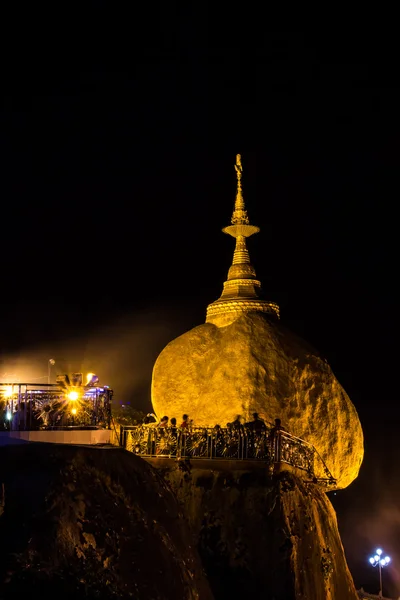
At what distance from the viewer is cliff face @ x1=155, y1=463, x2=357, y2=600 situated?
1727 centimetres

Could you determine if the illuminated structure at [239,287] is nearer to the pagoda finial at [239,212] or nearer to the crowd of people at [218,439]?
the pagoda finial at [239,212]

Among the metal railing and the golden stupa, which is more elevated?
the golden stupa

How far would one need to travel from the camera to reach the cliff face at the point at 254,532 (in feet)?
56.6

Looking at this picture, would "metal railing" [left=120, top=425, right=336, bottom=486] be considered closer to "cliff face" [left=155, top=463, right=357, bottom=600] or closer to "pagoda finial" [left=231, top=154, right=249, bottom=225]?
"cliff face" [left=155, top=463, right=357, bottom=600]

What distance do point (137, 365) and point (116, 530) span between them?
23.8m

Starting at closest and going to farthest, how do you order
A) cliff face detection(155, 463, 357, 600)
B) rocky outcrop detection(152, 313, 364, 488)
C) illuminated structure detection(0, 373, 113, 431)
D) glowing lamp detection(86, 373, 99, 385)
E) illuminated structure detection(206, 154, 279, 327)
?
illuminated structure detection(0, 373, 113, 431) < cliff face detection(155, 463, 357, 600) < glowing lamp detection(86, 373, 99, 385) < rocky outcrop detection(152, 313, 364, 488) < illuminated structure detection(206, 154, 279, 327)

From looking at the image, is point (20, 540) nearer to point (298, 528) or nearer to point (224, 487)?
point (224, 487)

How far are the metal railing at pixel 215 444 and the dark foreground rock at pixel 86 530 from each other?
3511 mm

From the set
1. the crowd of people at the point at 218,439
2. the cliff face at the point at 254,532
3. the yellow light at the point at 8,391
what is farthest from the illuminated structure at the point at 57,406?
the cliff face at the point at 254,532

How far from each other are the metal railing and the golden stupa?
90.0 inches

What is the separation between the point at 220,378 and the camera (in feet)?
74.2

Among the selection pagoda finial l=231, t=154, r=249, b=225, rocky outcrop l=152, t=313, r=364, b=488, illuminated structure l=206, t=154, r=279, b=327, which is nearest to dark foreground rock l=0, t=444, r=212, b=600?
rocky outcrop l=152, t=313, r=364, b=488

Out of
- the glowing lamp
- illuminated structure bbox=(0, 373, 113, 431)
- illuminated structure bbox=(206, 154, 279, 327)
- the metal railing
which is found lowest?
the metal railing

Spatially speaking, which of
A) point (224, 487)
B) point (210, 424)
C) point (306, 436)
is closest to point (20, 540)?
point (224, 487)
